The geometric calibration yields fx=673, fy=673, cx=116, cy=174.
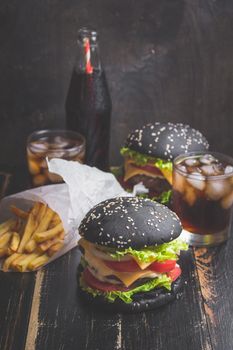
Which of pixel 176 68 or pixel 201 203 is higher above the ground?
pixel 176 68

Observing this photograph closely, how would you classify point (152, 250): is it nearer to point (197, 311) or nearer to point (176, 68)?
point (197, 311)

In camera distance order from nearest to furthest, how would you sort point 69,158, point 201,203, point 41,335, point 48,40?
point 41,335
point 201,203
point 69,158
point 48,40

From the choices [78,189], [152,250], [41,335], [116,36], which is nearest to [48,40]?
[116,36]

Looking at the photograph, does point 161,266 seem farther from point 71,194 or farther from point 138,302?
point 71,194

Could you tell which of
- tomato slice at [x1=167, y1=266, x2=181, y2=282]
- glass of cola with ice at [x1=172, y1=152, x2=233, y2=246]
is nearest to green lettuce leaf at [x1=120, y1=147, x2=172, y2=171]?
glass of cola with ice at [x1=172, y1=152, x2=233, y2=246]

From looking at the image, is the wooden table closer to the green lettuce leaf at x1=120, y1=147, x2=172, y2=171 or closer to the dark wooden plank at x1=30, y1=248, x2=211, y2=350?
the dark wooden plank at x1=30, y1=248, x2=211, y2=350

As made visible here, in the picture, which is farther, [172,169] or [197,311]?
[172,169]

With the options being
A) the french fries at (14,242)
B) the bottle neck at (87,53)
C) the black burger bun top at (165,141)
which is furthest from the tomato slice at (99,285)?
the bottle neck at (87,53)

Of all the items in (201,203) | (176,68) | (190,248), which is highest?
(176,68)
